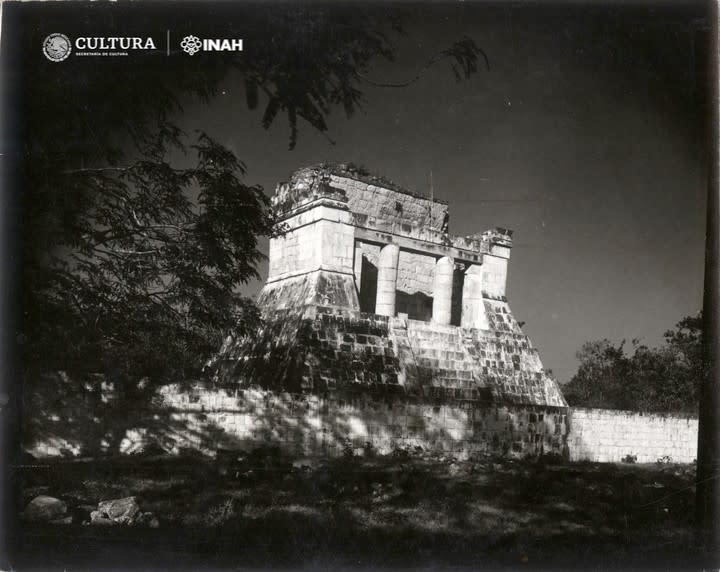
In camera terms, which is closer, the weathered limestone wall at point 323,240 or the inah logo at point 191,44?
the inah logo at point 191,44

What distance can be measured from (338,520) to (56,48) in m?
5.34

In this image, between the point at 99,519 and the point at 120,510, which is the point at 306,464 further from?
the point at 99,519

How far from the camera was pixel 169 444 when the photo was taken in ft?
26.7

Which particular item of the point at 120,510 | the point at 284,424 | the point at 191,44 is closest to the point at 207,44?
the point at 191,44

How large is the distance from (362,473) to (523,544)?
8.10ft

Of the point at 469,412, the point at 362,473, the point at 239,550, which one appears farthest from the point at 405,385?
the point at 239,550

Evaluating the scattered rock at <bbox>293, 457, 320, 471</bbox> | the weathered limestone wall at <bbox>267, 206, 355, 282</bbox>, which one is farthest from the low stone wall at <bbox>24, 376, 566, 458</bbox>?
the weathered limestone wall at <bbox>267, 206, 355, 282</bbox>

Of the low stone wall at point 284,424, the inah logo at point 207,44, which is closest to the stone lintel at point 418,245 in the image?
the low stone wall at point 284,424

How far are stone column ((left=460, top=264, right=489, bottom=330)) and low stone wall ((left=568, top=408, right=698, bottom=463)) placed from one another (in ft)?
9.96

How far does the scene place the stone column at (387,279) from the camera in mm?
12531

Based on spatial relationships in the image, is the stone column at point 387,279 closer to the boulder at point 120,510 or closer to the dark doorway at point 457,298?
the dark doorway at point 457,298

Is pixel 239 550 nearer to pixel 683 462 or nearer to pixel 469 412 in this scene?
pixel 469 412

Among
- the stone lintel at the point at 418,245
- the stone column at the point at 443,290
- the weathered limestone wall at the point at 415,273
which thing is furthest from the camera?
the weathered limestone wall at the point at 415,273

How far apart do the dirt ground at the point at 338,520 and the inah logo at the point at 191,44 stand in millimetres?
4473
